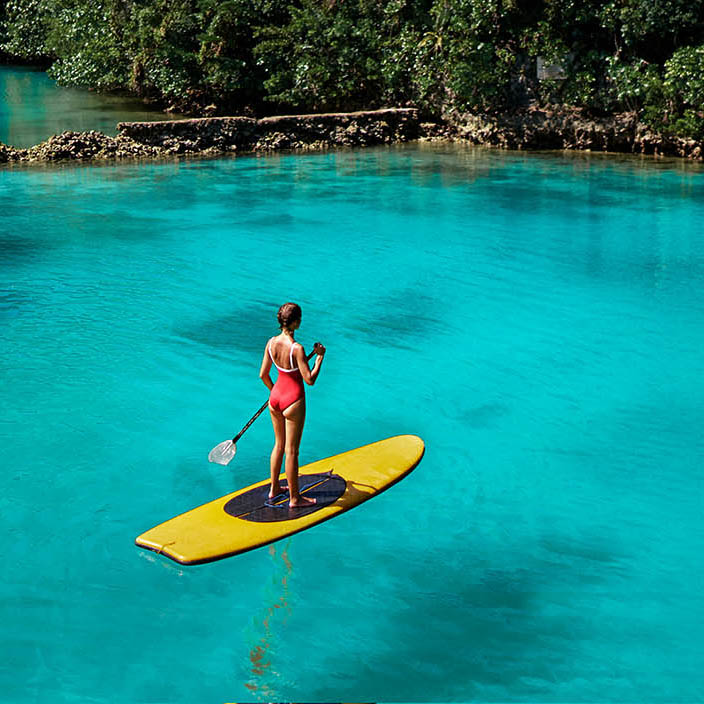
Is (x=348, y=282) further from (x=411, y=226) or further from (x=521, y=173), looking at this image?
(x=521, y=173)

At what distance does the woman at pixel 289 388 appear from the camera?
6816mm

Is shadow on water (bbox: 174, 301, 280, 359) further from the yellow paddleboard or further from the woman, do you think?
the woman

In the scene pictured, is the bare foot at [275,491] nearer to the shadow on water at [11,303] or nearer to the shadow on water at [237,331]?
the shadow on water at [237,331]

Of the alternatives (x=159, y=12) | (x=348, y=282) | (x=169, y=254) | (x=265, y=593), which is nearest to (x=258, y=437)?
(x=265, y=593)

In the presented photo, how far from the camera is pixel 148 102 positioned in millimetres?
36156

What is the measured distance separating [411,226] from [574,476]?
974 centimetres

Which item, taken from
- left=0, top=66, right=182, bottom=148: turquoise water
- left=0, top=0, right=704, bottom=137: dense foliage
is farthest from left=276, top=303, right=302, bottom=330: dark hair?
left=0, top=66, right=182, bottom=148: turquoise water

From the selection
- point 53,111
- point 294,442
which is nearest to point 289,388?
point 294,442

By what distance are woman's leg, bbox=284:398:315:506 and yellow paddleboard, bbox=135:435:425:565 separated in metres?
0.11

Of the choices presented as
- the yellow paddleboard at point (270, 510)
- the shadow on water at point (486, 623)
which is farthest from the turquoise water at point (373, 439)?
the yellow paddleboard at point (270, 510)

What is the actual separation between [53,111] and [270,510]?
31178 mm

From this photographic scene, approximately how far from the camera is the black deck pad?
23.9 ft

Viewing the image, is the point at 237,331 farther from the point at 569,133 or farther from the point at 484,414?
the point at 569,133

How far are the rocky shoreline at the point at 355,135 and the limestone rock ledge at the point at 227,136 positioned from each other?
26 mm
